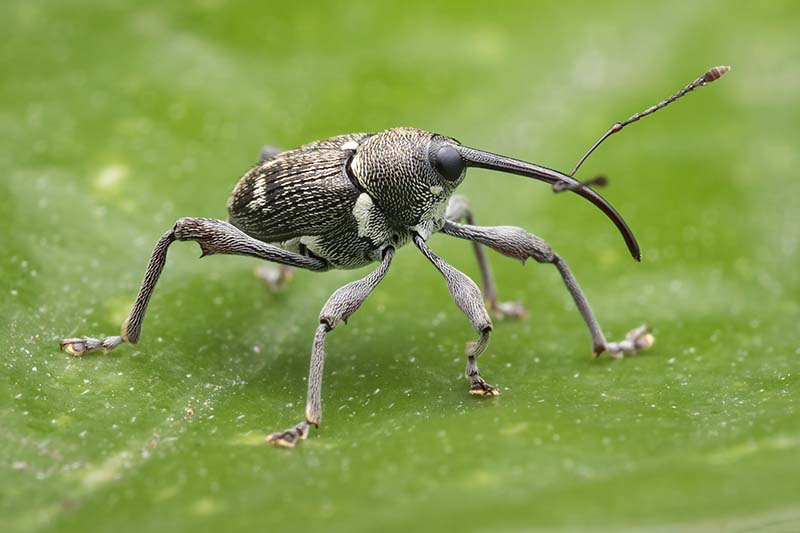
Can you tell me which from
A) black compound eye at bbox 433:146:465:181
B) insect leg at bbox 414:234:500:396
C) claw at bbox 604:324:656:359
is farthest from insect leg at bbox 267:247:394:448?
claw at bbox 604:324:656:359

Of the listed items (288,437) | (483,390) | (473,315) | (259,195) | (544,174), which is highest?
(259,195)

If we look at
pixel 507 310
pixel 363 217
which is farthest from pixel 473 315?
pixel 507 310

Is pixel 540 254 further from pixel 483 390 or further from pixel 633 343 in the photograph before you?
pixel 483 390

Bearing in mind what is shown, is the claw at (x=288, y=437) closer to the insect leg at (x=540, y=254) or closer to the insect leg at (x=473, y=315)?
the insect leg at (x=473, y=315)

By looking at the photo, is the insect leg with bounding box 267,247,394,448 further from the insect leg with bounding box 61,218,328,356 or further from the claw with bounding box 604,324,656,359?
the claw with bounding box 604,324,656,359

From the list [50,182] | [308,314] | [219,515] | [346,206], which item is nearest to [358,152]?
[346,206]

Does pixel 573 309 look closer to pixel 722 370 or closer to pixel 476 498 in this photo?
pixel 722 370
